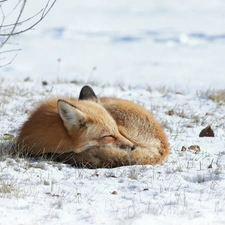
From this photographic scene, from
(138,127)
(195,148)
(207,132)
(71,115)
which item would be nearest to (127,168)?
(138,127)

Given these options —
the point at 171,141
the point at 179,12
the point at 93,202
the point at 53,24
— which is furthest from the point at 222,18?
the point at 93,202

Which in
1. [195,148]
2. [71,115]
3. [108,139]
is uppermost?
[71,115]

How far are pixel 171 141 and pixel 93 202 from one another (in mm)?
2267

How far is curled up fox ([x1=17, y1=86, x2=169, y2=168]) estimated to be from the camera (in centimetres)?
486

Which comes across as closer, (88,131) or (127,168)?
(127,168)

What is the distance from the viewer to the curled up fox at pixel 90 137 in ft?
15.9

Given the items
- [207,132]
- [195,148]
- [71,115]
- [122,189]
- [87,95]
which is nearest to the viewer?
[122,189]

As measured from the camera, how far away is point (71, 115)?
4.86m

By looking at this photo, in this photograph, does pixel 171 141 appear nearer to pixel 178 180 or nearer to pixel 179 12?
pixel 178 180

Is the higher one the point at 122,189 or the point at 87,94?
the point at 87,94

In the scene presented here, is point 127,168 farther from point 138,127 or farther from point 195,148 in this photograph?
point 195,148

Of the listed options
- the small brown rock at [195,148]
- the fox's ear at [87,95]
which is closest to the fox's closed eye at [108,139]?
the fox's ear at [87,95]

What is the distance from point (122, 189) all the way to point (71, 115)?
995 mm

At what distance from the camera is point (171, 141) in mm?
5949
